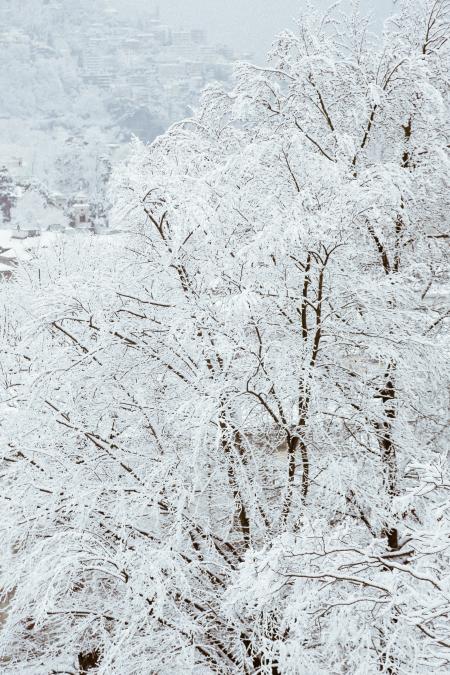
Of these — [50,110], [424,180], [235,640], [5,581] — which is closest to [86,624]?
[5,581]

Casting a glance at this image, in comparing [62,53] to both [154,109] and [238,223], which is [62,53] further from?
Answer: [238,223]

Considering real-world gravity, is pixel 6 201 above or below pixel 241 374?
above

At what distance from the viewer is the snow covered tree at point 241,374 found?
4172 millimetres

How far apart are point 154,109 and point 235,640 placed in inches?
5959

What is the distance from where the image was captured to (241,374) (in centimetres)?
445

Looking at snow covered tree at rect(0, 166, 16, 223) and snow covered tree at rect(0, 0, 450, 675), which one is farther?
snow covered tree at rect(0, 166, 16, 223)

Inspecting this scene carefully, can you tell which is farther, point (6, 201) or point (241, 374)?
point (6, 201)

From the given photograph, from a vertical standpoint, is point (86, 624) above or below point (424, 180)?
below

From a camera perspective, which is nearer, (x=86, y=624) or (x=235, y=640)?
(x=235, y=640)

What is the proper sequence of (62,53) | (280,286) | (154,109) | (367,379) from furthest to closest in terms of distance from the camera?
(62,53)
(154,109)
(367,379)
(280,286)

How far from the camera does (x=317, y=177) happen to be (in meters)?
4.32

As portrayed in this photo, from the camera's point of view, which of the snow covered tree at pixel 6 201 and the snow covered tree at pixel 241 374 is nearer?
the snow covered tree at pixel 241 374

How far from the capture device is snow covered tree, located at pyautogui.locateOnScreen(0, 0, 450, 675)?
4172 mm

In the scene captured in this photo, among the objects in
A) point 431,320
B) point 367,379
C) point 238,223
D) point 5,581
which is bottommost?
point 5,581
